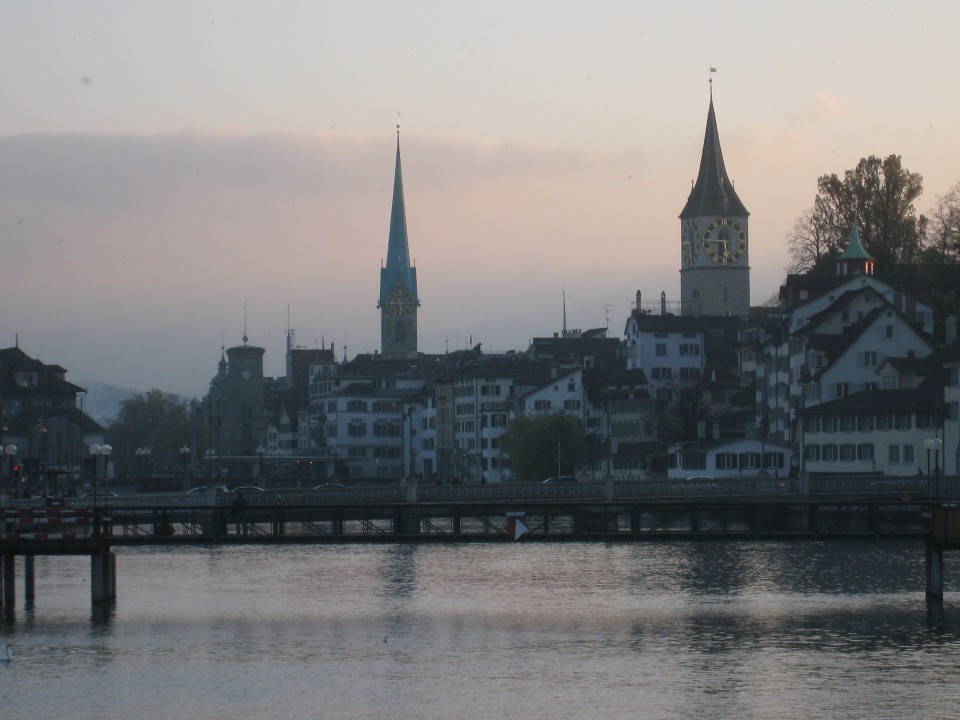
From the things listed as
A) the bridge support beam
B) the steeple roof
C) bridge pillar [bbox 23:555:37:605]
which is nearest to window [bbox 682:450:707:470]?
the steeple roof

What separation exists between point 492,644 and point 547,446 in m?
119

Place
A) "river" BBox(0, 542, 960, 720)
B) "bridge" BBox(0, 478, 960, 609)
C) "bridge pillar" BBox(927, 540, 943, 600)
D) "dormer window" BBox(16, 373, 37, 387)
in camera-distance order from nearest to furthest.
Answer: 1. "river" BBox(0, 542, 960, 720)
2. "bridge" BBox(0, 478, 960, 609)
3. "bridge pillar" BBox(927, 540, 943, 600)
4. "dormer window" BBox(16, 373, 37, 387)

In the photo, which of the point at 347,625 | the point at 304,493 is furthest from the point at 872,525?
the point at 304,493

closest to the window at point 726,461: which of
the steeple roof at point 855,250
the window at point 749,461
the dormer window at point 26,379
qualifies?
the window at point 749,461

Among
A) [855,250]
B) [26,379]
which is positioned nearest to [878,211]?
[855,250]

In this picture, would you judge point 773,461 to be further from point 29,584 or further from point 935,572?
point 29,584

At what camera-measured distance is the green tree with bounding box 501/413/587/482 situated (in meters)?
171

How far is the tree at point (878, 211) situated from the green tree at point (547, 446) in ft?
83.2

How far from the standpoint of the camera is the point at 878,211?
556ft

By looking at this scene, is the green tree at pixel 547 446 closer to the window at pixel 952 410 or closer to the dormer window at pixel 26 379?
the dormer window at pixel 26 379

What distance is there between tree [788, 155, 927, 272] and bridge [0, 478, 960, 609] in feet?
179

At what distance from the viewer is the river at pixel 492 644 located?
144 feet

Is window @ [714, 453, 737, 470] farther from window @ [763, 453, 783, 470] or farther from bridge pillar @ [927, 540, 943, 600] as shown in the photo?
bridge pillar @ [927, 540, 943, 600]

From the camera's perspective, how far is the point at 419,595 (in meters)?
70.1
